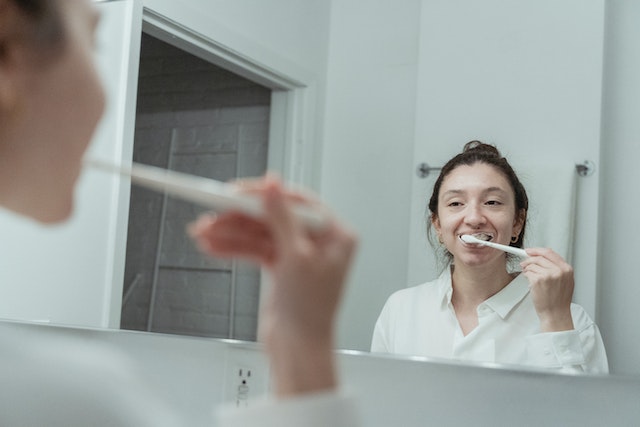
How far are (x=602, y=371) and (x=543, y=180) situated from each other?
0.25 meters

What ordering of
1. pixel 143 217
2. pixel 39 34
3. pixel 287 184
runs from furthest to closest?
1. pixel 143 217
2. pixel 287 184
3. pixel 39 34

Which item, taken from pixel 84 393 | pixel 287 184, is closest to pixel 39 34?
pixel 287 184

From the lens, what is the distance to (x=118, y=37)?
46.7 inches

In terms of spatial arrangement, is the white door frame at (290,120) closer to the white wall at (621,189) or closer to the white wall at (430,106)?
the white wall at (430,106)

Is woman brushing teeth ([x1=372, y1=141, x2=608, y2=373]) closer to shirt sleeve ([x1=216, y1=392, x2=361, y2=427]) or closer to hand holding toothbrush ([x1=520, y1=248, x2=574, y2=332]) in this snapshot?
hand holding toothbrush ([x1=520, y1=248, x2=574, y2=332])

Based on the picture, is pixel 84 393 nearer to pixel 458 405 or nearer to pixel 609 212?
pixel 458 405

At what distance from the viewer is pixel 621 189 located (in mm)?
877

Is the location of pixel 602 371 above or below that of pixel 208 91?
below

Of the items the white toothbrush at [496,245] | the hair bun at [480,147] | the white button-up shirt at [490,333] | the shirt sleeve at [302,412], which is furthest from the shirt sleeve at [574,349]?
the shirt sleeve at [302,412]

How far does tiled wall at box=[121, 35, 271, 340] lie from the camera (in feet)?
3.43

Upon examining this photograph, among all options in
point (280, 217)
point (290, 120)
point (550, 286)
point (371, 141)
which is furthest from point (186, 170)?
point (280, 217)

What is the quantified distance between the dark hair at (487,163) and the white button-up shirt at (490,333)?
0.09m

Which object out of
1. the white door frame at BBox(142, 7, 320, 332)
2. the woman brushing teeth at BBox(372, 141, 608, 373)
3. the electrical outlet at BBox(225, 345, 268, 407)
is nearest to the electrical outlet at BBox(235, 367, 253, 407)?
the electrical outlet at BBox(225, 345, 268, 407)

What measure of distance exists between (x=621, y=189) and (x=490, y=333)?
247mm
